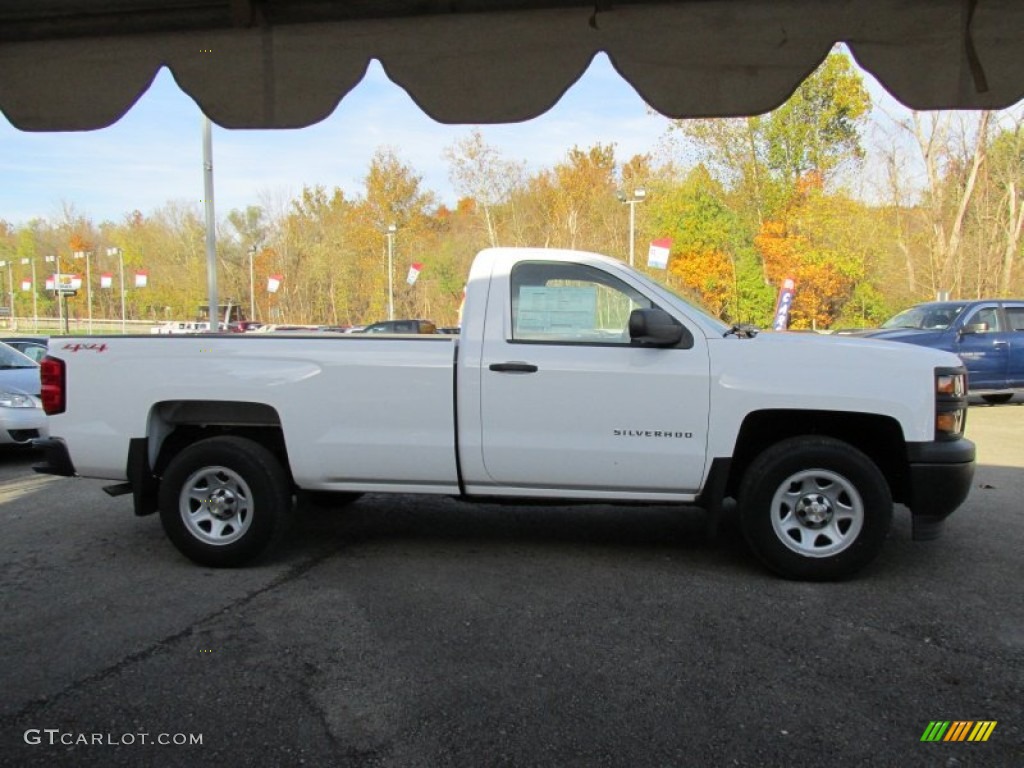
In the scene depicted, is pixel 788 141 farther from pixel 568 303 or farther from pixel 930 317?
pixel 568 303

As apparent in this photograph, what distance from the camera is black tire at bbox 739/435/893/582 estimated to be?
14.1 feet

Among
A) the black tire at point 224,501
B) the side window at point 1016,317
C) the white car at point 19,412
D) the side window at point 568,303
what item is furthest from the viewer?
the side window at point 1016,317

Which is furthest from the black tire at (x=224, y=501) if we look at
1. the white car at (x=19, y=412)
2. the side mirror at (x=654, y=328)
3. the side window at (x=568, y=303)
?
the white car at (x=19, y=412)

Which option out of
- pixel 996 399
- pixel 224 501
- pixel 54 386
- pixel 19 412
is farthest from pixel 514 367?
pixel 996 399

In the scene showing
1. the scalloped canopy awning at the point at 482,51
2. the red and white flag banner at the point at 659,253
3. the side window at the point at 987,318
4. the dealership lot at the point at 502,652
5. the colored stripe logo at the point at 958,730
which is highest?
the red and white flag banner at the point at 659,253

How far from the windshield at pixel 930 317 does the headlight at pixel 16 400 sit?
46.9ft

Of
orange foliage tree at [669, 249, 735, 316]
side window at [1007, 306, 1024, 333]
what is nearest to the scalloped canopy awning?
side window at [1007, 306, 1024, 333]

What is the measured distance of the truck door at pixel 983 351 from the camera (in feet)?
43.0

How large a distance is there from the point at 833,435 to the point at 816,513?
56 centimetres

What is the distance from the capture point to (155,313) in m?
64.8

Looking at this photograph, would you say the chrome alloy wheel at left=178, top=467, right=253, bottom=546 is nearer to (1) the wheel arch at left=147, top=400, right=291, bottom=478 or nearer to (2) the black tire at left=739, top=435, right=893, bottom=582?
(1) the wheel arch at left=147, top=400, right=291, bottom=478

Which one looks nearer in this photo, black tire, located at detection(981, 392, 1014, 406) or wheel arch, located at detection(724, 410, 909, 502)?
wheel arch, located at detection(724, 410, 909, 502)

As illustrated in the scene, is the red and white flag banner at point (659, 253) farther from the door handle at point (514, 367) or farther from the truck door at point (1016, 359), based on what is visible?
the door handle at point (514, 367)

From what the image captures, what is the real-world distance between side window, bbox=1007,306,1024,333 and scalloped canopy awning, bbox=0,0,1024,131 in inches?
477
